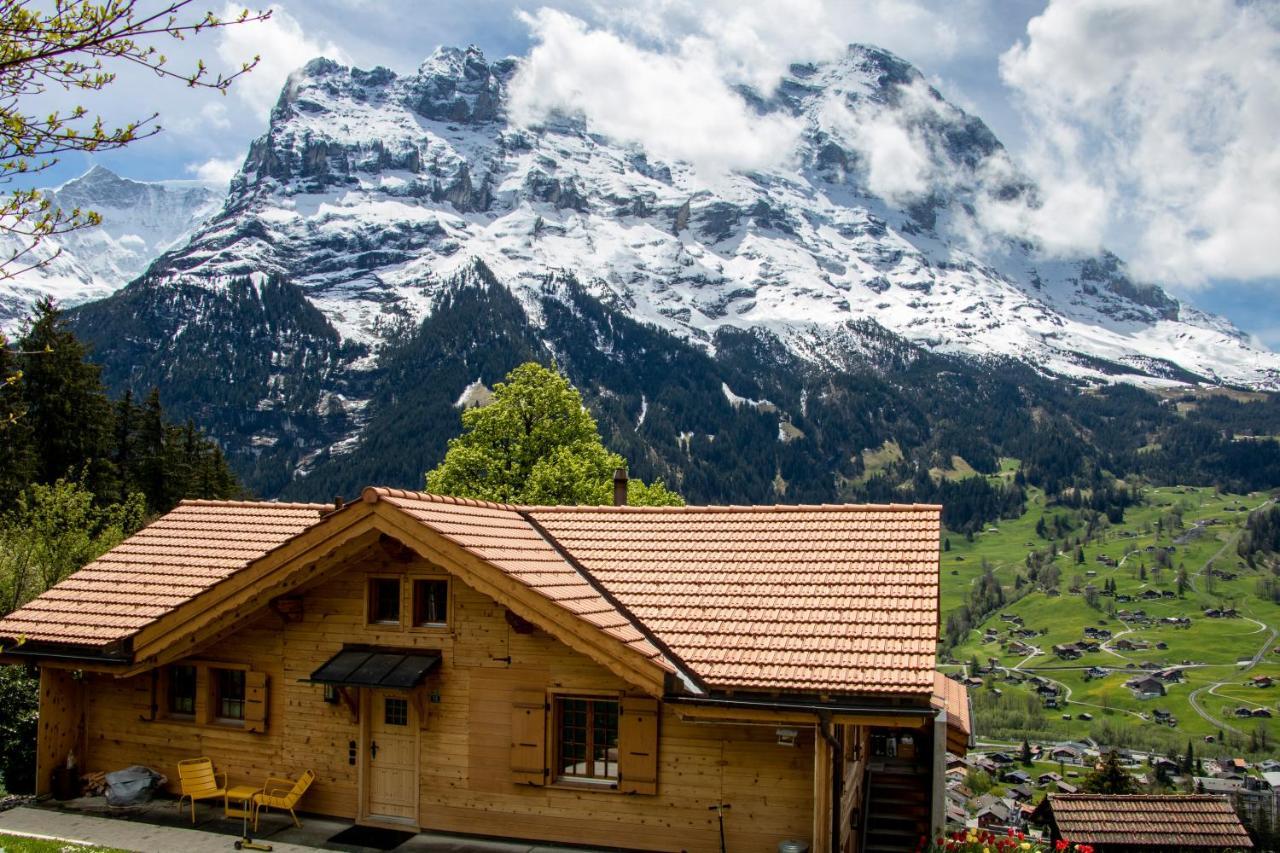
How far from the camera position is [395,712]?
58.2 ft

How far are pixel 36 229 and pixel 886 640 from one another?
12.5 metres

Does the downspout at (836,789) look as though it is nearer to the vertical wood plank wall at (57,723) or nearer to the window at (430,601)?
the window at (430,601)

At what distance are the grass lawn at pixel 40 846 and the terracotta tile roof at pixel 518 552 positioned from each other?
21.5 feet

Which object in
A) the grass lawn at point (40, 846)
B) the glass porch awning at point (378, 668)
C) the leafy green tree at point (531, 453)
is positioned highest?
the leafy green tree at point (531, 453)

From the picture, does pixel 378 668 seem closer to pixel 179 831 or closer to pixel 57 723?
pixel 179 831

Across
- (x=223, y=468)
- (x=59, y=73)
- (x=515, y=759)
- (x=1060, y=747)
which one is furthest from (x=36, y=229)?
(x=1060, y=747)

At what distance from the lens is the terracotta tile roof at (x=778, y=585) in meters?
15.4

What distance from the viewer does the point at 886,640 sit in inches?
623

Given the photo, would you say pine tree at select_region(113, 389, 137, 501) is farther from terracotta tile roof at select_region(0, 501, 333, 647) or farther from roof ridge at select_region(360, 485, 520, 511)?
roof ridge at select_region(360, 485, 520, 511)

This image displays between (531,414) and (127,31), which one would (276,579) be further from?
(531,414)

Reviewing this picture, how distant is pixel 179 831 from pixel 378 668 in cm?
434

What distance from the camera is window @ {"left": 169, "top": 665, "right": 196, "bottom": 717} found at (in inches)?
768

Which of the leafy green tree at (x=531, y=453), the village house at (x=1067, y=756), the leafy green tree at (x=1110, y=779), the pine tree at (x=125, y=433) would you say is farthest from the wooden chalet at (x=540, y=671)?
the village house at (x=1067, y=756)

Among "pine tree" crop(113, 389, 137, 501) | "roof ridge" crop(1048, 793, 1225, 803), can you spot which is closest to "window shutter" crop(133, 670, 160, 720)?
Answer: "roof ridge" crop(1048, 793, 1225, 803)
